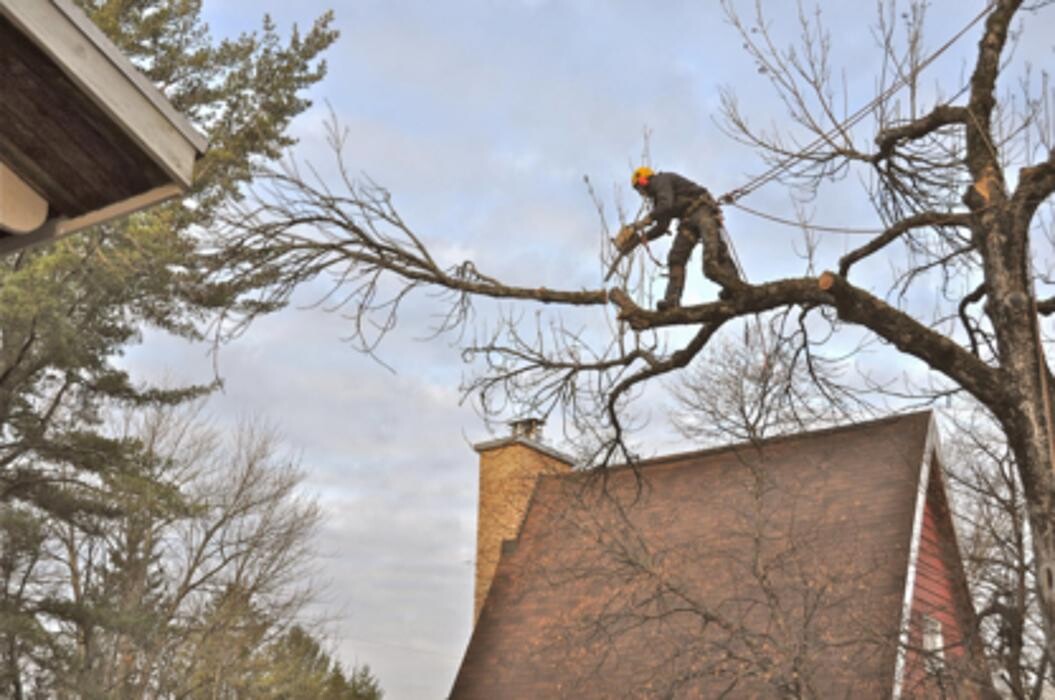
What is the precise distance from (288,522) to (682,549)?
1026 centimetres

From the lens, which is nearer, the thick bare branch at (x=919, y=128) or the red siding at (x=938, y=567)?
the thick bare branch at (x=919, y=128)

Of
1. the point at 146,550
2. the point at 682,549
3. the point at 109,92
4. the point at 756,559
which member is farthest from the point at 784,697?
the point at 146,550

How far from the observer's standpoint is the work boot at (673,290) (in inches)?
257

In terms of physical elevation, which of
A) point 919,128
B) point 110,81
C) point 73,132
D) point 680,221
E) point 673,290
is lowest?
point 73,132

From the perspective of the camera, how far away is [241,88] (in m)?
14.1

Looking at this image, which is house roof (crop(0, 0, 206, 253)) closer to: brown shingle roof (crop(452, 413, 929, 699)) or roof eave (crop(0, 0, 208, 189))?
roof eave (crop(0, 0, 208, 189))

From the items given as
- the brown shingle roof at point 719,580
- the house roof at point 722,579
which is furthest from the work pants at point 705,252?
the brown shingle roof at point 719,580

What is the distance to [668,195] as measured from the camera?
665 cm

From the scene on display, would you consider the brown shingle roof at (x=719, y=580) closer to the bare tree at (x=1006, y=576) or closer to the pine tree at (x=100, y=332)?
the bare tree at (x=1006, y=576)

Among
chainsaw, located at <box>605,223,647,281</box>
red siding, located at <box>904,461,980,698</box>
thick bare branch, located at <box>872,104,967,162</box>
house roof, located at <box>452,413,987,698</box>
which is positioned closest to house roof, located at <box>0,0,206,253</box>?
chainsaw, located at <box>605,223,647,281</box>

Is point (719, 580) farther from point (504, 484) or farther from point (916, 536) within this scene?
point (504, 484)

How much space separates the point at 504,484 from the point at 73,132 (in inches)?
604

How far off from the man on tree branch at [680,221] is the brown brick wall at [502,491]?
1165cm

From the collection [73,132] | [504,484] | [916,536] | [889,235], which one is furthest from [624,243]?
[504,484]
